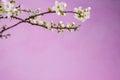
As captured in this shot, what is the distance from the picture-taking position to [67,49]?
2.72m

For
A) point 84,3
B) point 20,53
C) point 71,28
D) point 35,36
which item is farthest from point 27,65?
point 71,28

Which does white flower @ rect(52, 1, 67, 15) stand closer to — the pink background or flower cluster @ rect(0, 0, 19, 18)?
flower cluster @ rect(0, 0, 19, 18)

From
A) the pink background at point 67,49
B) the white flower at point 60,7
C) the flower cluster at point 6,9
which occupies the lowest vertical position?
the flower cluster at point 6,9

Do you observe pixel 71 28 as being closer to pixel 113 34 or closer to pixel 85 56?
pixel 85 56

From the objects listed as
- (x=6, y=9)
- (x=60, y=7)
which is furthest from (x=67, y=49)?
(x=6, y=9)

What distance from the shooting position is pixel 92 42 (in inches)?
114

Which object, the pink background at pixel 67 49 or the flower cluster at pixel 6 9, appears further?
the pink background at pixel 67 49

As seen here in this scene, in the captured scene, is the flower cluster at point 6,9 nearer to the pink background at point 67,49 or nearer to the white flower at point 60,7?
the white flower at point 60,7

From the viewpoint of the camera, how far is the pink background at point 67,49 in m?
2.45

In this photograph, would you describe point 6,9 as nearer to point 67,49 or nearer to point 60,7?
point 60,7

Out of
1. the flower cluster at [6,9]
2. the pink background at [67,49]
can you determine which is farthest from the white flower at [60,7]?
the pink background at [67,49]

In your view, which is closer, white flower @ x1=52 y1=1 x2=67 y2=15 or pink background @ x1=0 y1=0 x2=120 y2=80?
white flower @ x1=52 y1=1 x2=67 y2=15

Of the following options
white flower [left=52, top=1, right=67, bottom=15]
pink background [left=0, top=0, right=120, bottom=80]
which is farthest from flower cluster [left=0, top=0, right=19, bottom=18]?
pink background [left=0, top=0, right=120, bottom=80]

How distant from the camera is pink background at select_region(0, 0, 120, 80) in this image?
2453 millimetres
